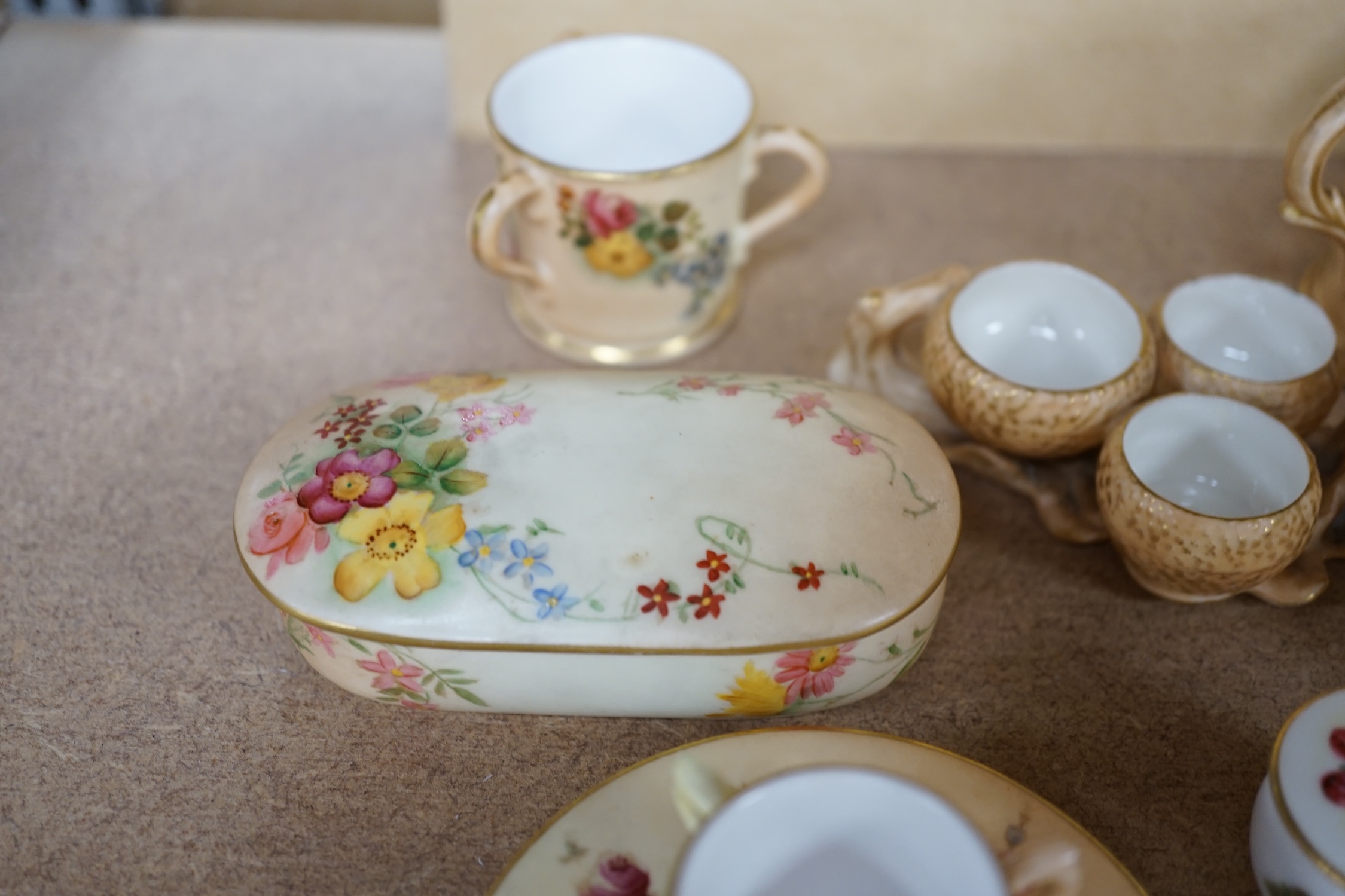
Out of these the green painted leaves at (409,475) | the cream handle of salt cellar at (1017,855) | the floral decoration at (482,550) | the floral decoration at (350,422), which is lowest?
the cream handle of salt cellar at (1017,855)

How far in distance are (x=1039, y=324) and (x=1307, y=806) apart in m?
0.35

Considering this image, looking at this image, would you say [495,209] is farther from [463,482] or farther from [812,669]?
[812,669]

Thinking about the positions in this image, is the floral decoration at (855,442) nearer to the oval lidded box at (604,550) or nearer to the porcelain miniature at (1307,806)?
the oval lidded box at (604,550)

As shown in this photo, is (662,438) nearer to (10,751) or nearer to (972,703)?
(972,703)

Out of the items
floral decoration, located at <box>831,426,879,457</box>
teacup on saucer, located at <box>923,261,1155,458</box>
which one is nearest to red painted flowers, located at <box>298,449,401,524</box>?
floral decoration, located at <box>831,426,879,457</box>

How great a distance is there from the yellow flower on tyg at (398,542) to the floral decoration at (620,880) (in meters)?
0.15

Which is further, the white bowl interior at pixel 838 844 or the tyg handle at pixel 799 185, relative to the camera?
the tyg handle at pixel 799 185

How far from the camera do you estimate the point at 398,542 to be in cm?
52

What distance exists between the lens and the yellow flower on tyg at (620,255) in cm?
72

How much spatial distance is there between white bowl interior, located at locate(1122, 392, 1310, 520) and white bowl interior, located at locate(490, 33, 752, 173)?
0.35 meters

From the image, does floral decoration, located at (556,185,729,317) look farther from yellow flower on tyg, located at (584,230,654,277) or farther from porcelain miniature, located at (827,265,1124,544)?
porcelain miniature, located at (827,265,1124,544)

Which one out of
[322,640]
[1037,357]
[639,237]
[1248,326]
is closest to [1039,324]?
[1037,357]

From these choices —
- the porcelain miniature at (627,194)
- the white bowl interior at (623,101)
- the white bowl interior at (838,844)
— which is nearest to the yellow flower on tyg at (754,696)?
the white bowl interior at (838,844)

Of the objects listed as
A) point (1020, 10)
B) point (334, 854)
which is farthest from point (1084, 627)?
→ point (1020, 10)
